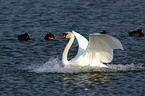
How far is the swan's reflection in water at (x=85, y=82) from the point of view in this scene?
14158mm

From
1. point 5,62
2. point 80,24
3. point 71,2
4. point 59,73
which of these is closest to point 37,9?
point 71,2

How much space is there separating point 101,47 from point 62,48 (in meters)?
5.61

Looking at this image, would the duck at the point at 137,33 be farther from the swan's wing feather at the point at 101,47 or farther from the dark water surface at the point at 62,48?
the swan's wing feather at the point at 101,47

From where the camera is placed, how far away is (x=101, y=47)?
1562 cm

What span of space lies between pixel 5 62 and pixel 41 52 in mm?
2529

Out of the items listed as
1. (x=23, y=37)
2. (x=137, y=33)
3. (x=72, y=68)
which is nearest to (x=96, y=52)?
(x=72, y=68)

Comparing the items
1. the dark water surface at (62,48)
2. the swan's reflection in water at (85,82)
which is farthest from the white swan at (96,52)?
the swan's reflection in water at (85,82)

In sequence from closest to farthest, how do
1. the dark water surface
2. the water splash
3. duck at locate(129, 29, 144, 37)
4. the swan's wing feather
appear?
the dark water surface
the swan's wing feather
the water splash
duck at locate(129, 29, 144, 37)

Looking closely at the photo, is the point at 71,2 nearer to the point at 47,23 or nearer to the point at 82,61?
the point at 47,23

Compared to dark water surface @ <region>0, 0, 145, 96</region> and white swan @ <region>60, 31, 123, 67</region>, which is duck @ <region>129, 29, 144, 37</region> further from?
white swan @ <region>60, 31, 123, 67</region>

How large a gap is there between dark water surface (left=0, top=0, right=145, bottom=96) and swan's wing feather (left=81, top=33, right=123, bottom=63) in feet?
2.08

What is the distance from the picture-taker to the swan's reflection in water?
557 inches

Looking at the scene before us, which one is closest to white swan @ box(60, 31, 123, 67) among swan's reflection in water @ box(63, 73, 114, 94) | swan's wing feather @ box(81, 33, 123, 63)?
swan's wing feather @ box(81, 33, 123, 63)

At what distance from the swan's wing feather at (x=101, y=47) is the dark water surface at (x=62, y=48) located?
64cm
